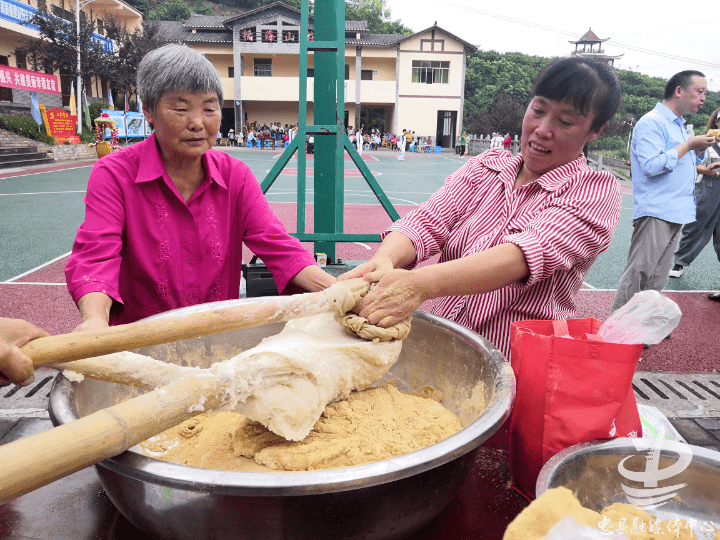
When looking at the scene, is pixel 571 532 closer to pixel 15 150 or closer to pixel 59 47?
pixel 15 150

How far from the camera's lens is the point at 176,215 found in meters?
1.77

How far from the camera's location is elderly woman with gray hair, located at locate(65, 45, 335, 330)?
1588 millimetres

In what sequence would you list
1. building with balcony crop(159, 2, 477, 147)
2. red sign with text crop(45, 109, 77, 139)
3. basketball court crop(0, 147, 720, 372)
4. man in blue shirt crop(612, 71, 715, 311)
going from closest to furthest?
man in blue shirt crop(612, 71, 715, 311)
basketball court crop(0, 147, 720, 372)
red sign with text crop(45, 109, 77, 139)
building with balcony crop(159, 2, 477, 147)

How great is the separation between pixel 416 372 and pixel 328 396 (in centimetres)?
40

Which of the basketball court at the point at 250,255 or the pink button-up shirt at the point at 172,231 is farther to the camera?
the basketball court at the point at 250,255

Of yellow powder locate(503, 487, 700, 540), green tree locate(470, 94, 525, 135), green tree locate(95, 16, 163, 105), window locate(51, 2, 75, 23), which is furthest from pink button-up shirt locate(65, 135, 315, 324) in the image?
green tree locate(470, 94, 525, 135)

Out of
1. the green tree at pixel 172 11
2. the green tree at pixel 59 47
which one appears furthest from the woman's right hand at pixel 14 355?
the green tree at pixel 172 11

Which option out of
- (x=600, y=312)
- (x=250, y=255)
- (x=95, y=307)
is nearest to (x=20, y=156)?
(x=250, y=255)

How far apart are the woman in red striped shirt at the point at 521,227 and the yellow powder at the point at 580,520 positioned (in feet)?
1.94

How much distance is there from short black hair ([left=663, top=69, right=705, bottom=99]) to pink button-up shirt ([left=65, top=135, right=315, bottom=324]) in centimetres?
340

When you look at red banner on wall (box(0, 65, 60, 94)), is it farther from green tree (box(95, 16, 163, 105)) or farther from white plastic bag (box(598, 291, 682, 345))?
white plastic bag (box(598, 291, 682, 345))

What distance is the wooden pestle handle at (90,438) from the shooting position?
0.56m

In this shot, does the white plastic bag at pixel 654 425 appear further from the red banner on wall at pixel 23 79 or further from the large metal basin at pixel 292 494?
the red banner on wall at pixel 23 79

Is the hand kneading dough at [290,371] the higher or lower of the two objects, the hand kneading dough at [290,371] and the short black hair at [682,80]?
the lower
